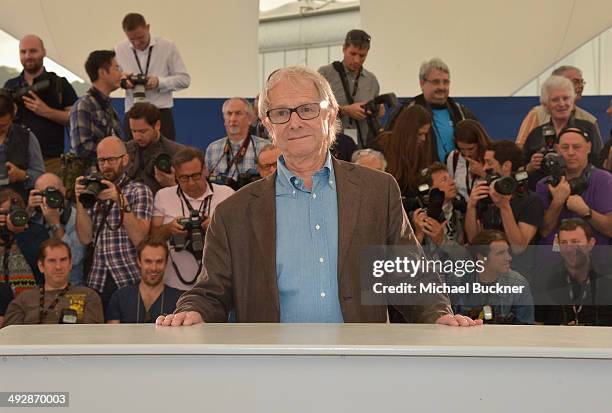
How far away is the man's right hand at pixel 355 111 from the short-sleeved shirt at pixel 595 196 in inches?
44.1

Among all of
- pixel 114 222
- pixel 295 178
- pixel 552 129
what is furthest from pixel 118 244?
pixel 295 178

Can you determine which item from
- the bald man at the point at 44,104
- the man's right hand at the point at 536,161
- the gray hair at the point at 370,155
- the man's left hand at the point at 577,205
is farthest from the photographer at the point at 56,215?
the man's left hand at the point at 577,205

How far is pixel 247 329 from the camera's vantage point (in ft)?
5.78

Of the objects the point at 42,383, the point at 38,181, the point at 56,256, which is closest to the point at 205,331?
the point at 42,383

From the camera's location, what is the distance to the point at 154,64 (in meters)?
5.73

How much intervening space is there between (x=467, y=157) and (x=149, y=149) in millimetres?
1841

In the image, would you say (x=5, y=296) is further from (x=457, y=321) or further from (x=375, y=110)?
(x=457, y=321)

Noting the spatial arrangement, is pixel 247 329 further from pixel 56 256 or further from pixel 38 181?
→ pixel 38 181

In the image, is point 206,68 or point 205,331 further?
point 206,68

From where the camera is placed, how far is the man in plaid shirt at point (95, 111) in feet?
17.4

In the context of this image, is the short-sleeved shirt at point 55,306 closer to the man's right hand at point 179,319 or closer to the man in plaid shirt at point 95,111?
the man in plaid shirt at point 95,111

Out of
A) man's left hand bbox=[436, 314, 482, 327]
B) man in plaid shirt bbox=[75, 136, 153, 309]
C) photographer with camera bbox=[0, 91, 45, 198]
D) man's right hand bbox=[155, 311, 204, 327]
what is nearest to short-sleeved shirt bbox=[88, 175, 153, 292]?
man in plaid shirt bbox=[75, 136, 153, 309]

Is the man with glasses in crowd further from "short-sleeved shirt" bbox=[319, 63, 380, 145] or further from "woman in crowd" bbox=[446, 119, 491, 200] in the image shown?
"short-sleeved shirt" bbox=[319, 63, 380, 145]

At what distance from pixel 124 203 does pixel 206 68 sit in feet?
5.31
